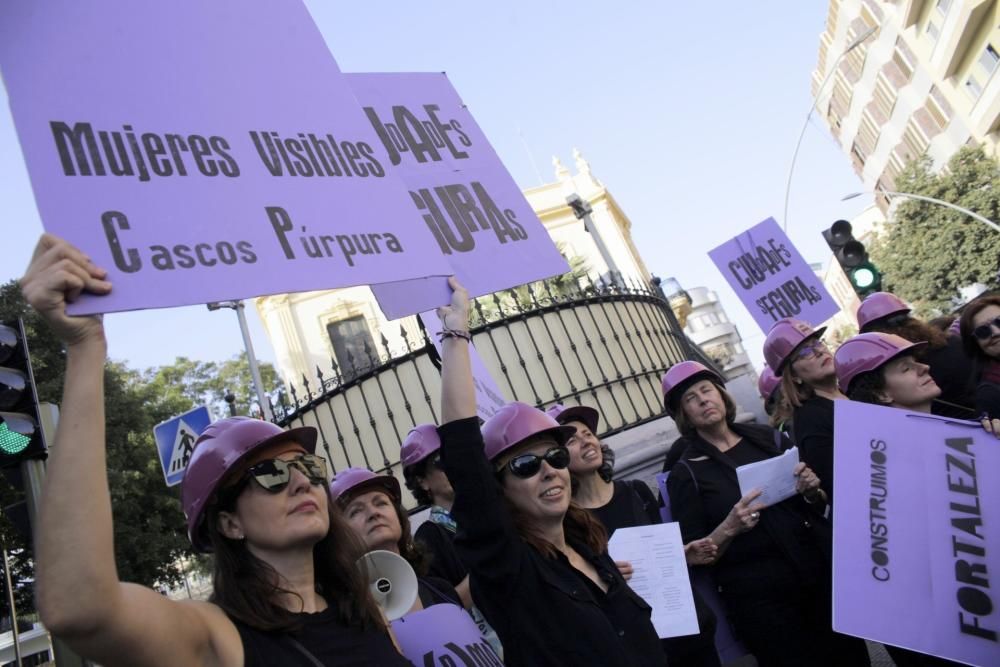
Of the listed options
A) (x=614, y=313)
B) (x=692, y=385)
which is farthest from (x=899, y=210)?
(x=692, y=385)

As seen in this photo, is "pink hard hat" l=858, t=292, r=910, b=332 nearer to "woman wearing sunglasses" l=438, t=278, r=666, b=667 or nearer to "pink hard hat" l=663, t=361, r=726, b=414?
"pink hard hat" l=663, t=361, r=726, b=414

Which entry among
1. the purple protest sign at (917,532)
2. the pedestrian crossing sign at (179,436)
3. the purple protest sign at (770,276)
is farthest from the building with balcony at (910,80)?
the purple protest sign at (917,532)

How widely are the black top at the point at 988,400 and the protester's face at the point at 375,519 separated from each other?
2736mm

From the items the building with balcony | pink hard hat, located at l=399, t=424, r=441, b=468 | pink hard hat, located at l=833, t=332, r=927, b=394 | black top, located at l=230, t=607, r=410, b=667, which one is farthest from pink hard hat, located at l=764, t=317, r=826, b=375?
the building with balcony

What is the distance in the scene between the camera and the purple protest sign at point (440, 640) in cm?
245

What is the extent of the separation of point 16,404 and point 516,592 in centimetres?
406

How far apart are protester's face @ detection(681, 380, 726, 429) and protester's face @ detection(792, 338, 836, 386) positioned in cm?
51

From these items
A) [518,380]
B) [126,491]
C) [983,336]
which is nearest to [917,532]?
[983,336]

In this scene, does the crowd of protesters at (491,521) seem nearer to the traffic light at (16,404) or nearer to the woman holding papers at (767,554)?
the woman holding papers at (767,554)

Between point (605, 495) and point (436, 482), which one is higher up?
point (436, 482)

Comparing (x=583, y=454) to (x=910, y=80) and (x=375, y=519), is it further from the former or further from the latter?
(x=910, y=80)

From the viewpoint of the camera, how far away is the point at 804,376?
4.71 m

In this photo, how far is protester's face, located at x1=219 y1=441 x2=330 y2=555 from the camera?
223 cm

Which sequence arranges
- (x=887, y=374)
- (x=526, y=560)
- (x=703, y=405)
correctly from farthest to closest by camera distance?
(x=703, y=405) < (x=887, y=374) < (x=526, y=560)
